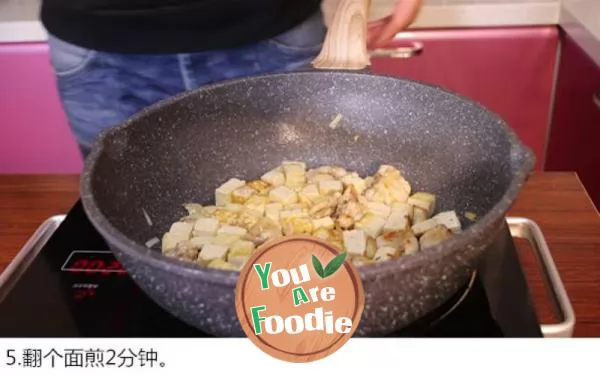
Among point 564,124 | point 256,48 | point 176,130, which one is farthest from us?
point 564,124

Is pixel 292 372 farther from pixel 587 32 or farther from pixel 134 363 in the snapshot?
pixel 587 32

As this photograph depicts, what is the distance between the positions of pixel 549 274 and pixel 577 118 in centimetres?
103

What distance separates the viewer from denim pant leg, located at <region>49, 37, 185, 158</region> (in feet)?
3.52

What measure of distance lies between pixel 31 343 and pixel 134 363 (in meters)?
0.08

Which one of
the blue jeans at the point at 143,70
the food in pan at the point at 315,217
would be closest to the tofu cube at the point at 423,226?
the food in pan at the point at 315,217

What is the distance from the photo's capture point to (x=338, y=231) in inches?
29.7

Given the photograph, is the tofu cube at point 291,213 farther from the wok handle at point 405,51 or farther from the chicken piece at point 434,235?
the wok handle at point 405,51

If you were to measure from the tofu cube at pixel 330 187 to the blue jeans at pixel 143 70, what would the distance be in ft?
1.08

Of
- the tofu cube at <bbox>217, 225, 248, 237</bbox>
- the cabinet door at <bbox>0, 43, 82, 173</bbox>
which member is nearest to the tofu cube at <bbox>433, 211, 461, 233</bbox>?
the tofu cube at <bbox>217, 225, 248, 237</bbox>

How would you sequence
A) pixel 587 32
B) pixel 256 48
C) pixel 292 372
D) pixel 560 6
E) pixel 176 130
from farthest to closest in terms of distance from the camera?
pixel 560 6
pixel 587 32
pixel 256 48
pixel 176 130
pixel 292 372

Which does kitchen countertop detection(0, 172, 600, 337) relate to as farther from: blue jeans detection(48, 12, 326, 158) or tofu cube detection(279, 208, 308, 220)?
tofu cube detection(279, 208, 308, 220)

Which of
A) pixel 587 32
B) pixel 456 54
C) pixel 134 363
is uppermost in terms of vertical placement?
pixel 134 363

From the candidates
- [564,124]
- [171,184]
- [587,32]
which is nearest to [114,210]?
[171,184]

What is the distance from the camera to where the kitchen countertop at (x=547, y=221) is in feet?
2.50
